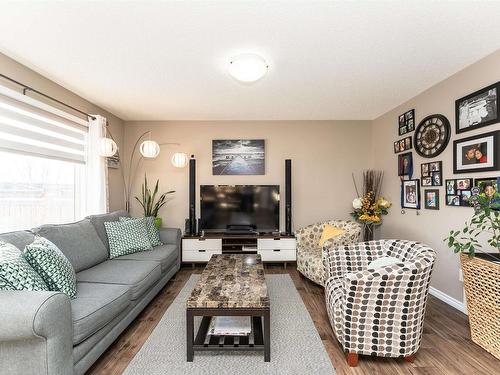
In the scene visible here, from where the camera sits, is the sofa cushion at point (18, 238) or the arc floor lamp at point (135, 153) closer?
the sofa cushion at point (18, 238)

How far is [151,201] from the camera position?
4.39 meters

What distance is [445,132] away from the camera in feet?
9.47

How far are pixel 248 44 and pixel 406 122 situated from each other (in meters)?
2.65

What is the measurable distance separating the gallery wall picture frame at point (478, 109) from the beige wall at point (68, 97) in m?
4.43

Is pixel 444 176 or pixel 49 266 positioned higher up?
pixel 444 176

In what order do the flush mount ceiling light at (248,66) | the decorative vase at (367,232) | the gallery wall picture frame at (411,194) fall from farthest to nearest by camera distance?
1. the decorative vase at (367,232)
2. the gallery wall picture frame at (411,194)
3. the flush mount ceiling light at (248,66)

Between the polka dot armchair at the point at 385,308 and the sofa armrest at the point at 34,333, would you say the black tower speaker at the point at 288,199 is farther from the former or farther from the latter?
the sofa armrest at the point at 34,333

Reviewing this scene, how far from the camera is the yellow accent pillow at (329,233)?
3.51m

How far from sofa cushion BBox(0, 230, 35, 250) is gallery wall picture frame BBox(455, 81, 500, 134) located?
4166mm

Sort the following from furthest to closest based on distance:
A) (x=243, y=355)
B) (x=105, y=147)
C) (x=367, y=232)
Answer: (x=367, y=232), (x=105, y=147), (x=243, y=355)

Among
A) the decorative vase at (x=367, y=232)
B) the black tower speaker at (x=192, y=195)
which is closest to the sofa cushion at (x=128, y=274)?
the black tower speaker at (x=192, y=195)

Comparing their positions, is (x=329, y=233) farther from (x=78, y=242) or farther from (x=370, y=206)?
(x=78, y=242)

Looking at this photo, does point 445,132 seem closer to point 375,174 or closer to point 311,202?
point 375,174

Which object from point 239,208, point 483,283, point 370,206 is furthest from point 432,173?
point 239,208
